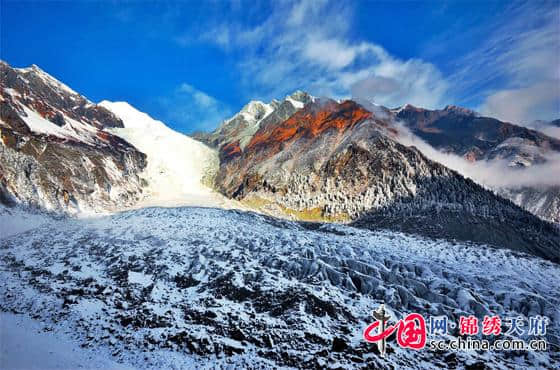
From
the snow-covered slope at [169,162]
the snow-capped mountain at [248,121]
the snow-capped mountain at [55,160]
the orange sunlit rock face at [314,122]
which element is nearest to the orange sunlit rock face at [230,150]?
the snow-capped mountain at [248,121]

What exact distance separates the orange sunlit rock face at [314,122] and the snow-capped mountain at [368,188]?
1.43 feet

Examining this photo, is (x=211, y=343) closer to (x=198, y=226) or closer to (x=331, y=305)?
(x=331, y=305)

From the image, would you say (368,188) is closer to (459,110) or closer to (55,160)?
(55,160)

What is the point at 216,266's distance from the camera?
2381cm

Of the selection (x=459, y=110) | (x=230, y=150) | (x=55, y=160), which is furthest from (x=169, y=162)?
(x=459, y=110)

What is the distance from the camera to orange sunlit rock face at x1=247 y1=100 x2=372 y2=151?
101312 mm

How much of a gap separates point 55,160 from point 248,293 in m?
58.6

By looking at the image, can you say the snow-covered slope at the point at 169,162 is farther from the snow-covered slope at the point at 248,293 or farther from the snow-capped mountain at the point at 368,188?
the snow-covered slope at the point at 248,293

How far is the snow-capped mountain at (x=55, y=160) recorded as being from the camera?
155 ft

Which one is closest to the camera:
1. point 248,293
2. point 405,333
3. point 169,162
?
point 405,333

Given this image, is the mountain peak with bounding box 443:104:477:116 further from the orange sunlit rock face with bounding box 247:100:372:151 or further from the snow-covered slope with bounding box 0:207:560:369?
the snow-covered slope with bounding box 0:207:560:369

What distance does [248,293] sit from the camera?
20156mm

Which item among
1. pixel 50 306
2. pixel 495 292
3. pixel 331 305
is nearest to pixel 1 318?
pixel 50 306

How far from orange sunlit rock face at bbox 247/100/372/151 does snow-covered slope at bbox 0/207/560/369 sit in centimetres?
7473
